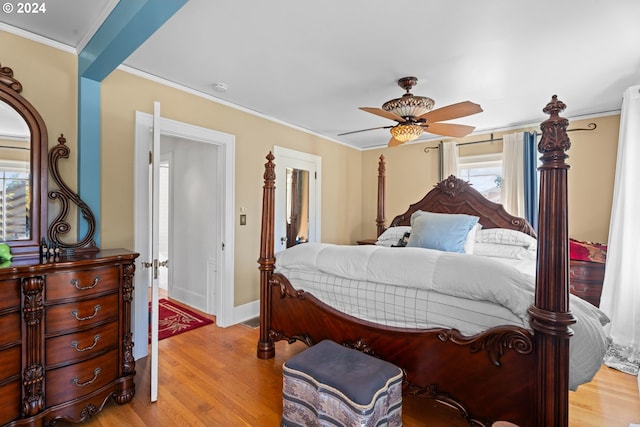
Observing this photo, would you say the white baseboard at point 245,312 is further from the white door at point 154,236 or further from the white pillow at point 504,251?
the white pillow at point 504,251

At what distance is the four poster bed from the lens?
4.33ft

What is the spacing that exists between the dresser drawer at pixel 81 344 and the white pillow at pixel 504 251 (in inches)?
134

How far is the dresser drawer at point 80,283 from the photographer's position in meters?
1.68

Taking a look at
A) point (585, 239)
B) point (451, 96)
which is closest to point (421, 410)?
point (451, 96)

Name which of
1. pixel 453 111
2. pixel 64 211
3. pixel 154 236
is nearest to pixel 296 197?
pixel 453 111

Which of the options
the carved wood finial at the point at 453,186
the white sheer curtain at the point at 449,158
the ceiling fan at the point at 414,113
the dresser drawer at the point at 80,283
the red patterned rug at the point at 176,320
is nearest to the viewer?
the dresser drawer at the point at 80,283

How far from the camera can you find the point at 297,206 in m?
4.29

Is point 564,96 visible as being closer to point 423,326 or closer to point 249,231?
point 423,326

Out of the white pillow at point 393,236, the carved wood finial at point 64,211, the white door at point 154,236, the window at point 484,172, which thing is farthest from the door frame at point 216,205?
the window at point 484,172

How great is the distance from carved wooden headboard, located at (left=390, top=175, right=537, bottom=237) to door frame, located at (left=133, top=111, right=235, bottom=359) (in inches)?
102

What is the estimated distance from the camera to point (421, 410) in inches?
77.2

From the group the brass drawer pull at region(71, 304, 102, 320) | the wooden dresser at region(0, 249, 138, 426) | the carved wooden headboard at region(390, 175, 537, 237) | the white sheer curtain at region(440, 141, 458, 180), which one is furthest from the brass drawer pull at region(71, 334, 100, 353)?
the white sheer curtain at region(440, 141, 458, 180)

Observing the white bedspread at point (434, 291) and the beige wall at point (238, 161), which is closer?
the white bedspread at point (434, 291)

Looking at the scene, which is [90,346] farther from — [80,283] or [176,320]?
[176,320]
